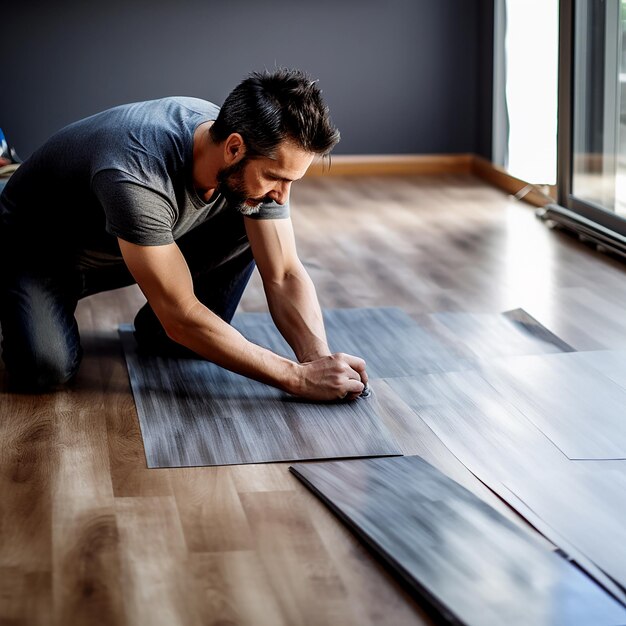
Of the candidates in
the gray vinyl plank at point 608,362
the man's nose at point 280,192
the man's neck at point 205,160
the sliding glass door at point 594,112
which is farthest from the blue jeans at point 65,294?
the sliding glass door at point 594,112

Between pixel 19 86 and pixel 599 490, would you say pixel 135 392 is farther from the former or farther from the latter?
pixel 19 86

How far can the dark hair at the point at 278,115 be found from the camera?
2.18 m

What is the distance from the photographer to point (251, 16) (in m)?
5.70

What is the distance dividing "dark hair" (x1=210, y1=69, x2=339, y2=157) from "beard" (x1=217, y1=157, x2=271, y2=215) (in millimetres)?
53

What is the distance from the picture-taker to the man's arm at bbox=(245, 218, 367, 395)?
8.41ft

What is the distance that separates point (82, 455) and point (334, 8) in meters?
4.13

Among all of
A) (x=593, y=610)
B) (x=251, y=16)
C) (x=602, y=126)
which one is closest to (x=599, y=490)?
(x=593, y=610)

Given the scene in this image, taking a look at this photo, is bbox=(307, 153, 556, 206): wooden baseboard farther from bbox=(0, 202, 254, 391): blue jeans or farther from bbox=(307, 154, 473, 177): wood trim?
bbox=(0, 202, 254, 391): blue jeans

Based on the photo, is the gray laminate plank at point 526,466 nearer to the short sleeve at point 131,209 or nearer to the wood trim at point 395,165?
the short sleeve at point 131,209

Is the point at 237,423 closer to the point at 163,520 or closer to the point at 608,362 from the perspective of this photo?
the point at 163,520

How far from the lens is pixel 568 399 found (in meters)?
2.52

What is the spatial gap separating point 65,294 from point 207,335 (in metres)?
0.56

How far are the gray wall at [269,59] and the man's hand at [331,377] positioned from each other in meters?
3.64

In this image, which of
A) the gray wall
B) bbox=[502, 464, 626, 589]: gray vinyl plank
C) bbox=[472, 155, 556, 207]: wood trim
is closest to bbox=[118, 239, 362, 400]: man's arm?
bbox=[502, 464, 626, 589]: gray vinyl plank
